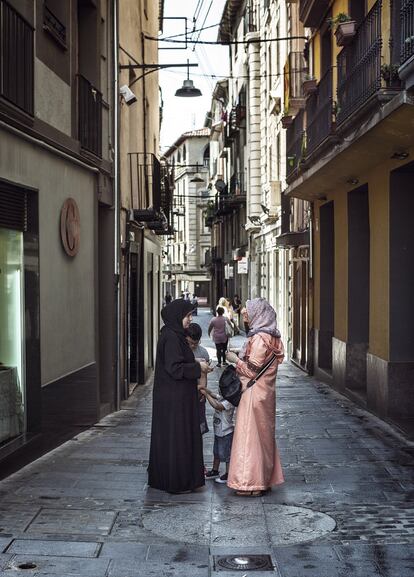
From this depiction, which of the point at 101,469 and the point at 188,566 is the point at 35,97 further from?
the point at 188,566

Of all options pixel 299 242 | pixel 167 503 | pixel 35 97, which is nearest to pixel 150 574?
pixel 167 503

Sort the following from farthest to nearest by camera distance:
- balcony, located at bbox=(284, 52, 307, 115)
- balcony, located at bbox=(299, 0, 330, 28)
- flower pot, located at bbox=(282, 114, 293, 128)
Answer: flower pot, located at bbox=(282, 114, 293, 128), balcony, located at bbox=(284, 52, 307, 115), balcony, located at bbox=(299, 0, 330, 28)

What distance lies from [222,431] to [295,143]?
12159 mm

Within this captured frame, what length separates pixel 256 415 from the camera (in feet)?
29.2

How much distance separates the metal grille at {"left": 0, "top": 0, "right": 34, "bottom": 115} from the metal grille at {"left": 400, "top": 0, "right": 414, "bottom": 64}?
13.2ft

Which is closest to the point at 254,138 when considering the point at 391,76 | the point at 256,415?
the point at 391,76

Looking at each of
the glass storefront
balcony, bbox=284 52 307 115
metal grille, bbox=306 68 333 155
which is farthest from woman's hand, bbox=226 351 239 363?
balcony, bbox=284 52 307 115

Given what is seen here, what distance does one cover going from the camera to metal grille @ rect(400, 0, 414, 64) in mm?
10547

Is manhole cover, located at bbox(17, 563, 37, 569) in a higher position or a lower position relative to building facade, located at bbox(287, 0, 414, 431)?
lower

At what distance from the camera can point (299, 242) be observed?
23.8 metres

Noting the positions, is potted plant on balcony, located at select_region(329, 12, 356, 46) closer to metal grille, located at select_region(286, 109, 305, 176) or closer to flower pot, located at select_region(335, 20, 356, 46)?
flower pot, located at select_region(335, 20, 356, 46)

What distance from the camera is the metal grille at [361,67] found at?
42.1ft

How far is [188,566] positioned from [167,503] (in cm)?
193

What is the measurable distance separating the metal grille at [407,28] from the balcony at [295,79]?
11720 mm
